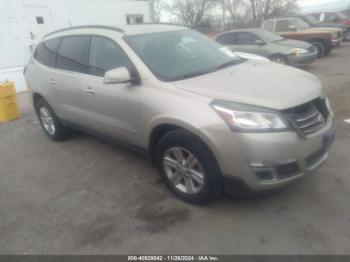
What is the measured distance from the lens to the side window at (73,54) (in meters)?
4.24

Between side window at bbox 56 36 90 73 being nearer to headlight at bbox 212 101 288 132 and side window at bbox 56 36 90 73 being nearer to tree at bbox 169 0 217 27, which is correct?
headlight at bbox 212 101 288 132

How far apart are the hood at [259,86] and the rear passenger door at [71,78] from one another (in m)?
1.67

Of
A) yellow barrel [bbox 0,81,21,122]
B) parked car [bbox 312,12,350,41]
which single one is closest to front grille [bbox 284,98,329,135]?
yellow barrel [bbox 0,81,21,122]

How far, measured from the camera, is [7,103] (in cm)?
732

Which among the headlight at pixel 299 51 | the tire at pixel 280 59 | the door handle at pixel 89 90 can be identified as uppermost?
the door handle at pixel 89 90

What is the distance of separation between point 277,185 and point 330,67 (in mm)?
9299

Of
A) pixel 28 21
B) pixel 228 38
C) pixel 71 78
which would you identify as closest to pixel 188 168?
pixel 71 78

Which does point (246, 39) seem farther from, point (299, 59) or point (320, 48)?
point (320, 48)

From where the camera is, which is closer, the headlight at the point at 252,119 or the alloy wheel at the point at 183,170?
the headlight at the point at 252,119

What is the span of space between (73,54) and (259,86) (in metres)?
2.73

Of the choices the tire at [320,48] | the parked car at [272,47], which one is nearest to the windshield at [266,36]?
the parked car at [272,47]

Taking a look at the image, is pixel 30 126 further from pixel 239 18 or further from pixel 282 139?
pixel 239 18

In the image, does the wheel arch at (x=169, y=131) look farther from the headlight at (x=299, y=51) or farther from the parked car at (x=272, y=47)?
the headlight at (x=299, y=51)

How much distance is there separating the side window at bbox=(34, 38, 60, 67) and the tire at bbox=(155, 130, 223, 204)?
2.71 meters
